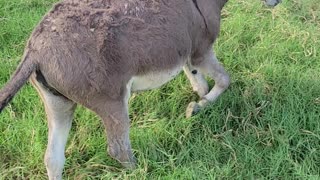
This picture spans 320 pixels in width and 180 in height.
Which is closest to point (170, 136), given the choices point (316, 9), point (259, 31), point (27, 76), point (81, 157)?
point (81, 157)

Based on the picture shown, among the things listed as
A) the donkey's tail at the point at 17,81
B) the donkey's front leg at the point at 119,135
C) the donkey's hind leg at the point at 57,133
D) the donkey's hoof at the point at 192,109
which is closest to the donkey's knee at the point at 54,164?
the donkey's hind leg at the point at 57,133

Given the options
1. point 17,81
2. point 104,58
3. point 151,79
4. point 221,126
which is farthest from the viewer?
point 221,126

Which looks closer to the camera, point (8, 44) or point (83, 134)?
point (83, 134)

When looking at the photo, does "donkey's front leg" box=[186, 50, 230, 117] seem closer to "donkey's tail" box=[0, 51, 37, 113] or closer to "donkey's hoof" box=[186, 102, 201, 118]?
"donkey's hoof" box=[186, 102, 201, 118]

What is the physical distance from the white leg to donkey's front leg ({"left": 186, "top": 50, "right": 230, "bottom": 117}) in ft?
0.23

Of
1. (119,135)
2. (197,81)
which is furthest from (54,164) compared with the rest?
(197,81)

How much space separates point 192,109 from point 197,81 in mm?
263

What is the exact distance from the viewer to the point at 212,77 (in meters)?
3.83

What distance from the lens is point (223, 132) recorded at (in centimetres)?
356

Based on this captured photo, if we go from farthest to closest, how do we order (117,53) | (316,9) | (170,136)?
(316,9), (170,136), (117,53)

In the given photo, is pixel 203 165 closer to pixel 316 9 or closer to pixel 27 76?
pixel 27 76

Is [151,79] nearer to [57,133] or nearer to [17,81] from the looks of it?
[57,133]

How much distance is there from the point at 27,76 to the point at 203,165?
115 centimetres

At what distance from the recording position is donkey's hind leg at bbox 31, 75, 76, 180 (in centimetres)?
299
